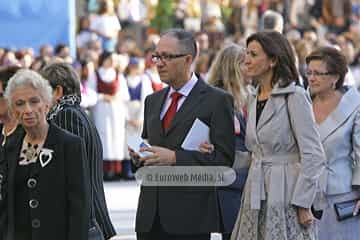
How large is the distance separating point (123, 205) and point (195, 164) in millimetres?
8224

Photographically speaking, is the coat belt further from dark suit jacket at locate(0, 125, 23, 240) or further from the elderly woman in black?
dark suit jacket at locate(0, 125, 23, 240)

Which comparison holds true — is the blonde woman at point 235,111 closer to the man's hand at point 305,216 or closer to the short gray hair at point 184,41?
the man's hand at point 305,216

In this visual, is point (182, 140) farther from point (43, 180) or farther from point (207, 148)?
point (43, 180)

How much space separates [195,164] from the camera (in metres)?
8.32

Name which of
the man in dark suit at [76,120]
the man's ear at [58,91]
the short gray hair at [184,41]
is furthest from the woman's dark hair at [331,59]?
the man's ear at [58,91]

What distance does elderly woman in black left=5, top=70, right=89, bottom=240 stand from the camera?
7359 millimetres

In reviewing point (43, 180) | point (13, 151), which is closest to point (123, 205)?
point (13, 151)

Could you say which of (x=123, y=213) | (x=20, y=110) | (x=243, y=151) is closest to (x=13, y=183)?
(x=20, y=110)

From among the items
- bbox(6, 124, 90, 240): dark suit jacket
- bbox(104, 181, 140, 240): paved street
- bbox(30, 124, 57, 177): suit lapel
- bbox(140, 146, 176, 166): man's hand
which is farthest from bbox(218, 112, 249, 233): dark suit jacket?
bbox(104, 181, 140, 240): paved street

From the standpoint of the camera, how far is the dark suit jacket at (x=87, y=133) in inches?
333

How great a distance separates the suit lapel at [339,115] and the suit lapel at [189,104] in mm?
1226

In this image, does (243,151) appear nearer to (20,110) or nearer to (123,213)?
(20,110)

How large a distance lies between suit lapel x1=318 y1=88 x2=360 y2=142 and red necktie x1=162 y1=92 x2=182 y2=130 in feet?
4.22

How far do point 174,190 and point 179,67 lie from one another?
2.57ft
